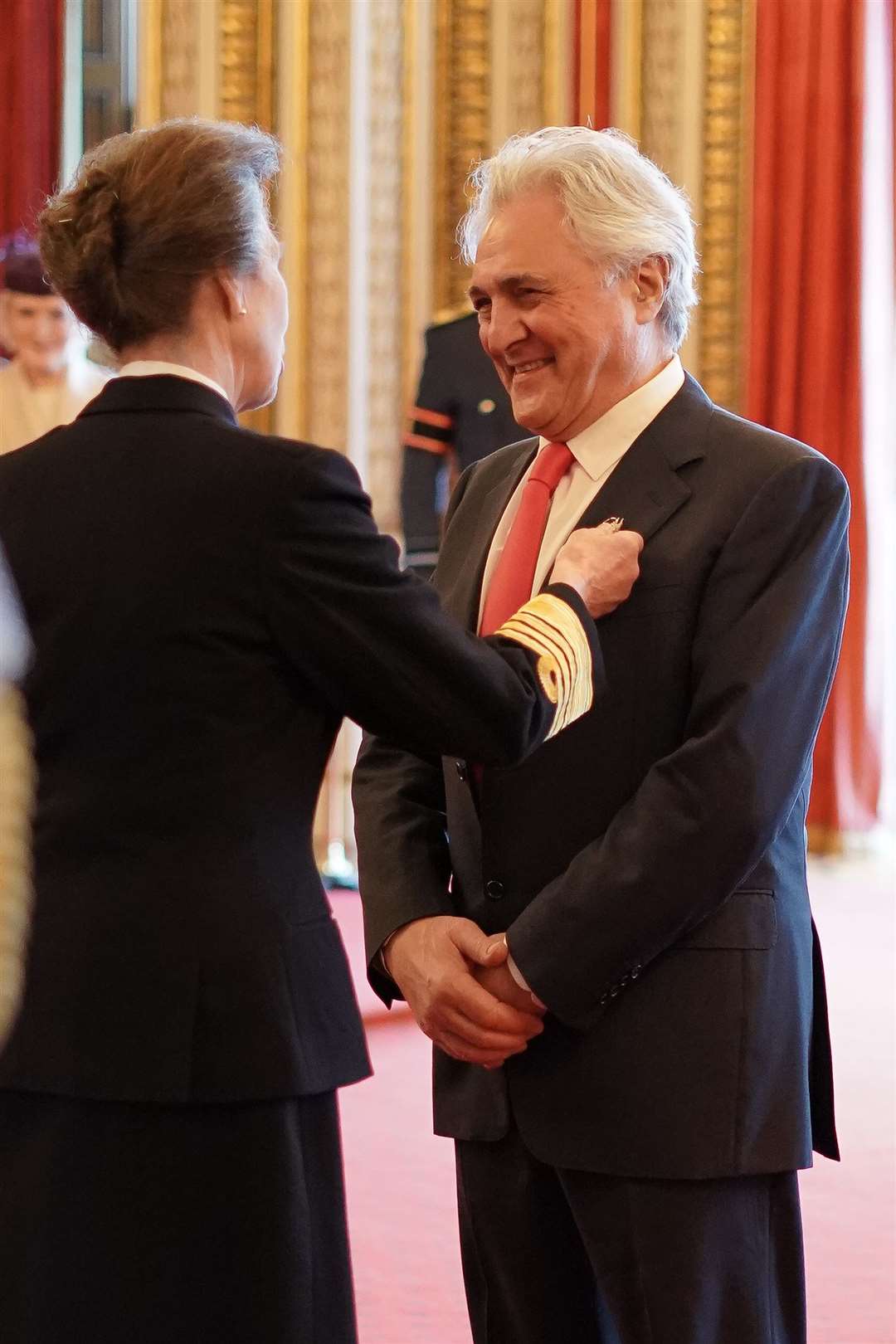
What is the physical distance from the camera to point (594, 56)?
675 centimetres

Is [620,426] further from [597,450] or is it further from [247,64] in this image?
[247,64]

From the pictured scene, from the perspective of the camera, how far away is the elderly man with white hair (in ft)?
5.53

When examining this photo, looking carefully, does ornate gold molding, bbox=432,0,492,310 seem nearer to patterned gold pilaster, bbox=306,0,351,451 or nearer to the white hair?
patterned gold pilaster, bbox=306,0,351,451

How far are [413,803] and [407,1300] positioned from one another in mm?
1230

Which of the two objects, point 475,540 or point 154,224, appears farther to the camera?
point 475,540

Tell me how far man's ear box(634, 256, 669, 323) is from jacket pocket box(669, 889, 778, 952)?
641mm

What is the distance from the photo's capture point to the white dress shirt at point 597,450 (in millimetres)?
1879

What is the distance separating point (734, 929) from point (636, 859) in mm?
141

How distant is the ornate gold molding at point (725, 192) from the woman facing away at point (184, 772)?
5.42 meters

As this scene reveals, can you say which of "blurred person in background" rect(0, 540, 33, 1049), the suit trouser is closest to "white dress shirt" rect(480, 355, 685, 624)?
the suit trouser

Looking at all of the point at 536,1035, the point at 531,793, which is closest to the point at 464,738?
the point at 531,793

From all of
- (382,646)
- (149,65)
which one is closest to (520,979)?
(382,646)

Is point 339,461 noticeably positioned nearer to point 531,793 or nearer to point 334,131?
point 531,793

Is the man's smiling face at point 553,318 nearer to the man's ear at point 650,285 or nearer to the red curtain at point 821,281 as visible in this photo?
the man's ear at point 650,285
